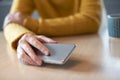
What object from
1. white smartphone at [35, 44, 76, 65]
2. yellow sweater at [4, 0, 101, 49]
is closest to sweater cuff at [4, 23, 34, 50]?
yellow sweater at [4, 0, 101, 49]

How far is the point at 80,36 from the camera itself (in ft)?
3.52

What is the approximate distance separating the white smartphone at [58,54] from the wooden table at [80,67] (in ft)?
0.09

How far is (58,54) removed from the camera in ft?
2.34

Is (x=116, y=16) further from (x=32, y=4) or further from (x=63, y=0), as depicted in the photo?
(x=32, y=4)

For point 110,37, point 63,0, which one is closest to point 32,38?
point 110,37

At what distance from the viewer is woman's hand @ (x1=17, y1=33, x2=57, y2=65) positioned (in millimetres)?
730

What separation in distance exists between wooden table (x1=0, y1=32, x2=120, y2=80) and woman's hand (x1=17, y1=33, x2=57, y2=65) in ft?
0.06

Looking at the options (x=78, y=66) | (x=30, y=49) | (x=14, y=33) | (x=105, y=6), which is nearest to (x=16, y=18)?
(x=14, y=33)

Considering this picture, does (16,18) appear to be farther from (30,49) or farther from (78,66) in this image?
(78,66)

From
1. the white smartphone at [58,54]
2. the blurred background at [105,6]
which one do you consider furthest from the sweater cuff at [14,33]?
the blurred background at [105,6]

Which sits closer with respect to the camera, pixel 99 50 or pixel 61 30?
pixel 99 50

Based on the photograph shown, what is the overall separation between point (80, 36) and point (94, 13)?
0.45 feet

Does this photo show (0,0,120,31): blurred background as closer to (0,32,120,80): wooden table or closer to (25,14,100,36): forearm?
(25,14,100,36): forearm

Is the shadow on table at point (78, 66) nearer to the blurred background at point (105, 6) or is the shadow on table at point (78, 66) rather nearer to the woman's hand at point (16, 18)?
the woman's hand at point (16, 18)
